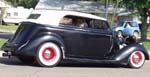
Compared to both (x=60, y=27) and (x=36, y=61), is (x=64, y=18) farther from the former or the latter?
(x=36, y=61)

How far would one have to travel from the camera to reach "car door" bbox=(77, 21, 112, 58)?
14.0 m

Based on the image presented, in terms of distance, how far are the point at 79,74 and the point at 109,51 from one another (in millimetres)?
2364

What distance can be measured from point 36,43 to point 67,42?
909 millimetres

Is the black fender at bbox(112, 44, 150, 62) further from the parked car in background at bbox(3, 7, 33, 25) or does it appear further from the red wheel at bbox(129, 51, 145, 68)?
the parked car in background at bbox(3, 7, 33, 25)

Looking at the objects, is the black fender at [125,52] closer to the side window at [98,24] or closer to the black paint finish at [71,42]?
the black paint finish at [71,42]

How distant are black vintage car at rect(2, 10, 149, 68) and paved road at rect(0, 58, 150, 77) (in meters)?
0.29

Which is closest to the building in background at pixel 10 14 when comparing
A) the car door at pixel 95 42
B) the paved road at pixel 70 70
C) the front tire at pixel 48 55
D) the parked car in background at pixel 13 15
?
the parked car in background at pixel 13 15

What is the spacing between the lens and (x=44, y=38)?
43.9ft

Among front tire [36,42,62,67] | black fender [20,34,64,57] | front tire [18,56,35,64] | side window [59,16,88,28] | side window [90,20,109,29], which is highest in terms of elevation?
side window [59,16,88,28]

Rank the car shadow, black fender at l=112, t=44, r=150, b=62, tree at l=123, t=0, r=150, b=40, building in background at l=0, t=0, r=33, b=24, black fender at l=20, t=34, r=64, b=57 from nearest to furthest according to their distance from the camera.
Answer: black fender at l=20, t=34, r=64, b=57
black fender at l=112, t=44, r=150, b=62
the car shadow
tree at l=123, t=0, r=150, b=40
building in background at l=0, t=0, r=33, b=24

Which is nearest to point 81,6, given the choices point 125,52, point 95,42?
point 125,52

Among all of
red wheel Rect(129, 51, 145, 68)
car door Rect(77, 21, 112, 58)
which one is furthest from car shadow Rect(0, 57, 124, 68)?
car door Rect(77, 21, 112, 58)

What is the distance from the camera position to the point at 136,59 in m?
14.7

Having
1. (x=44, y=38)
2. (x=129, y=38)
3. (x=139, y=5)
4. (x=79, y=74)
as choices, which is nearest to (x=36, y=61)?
(x=44, y=38)
